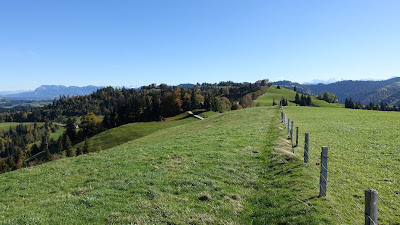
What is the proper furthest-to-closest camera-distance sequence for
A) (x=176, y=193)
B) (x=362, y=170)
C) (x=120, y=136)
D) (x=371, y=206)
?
1. (x=120, y=136)
2. (x=362, y=170)
3. (x=176, y=193)
4. (x=371, y=206)

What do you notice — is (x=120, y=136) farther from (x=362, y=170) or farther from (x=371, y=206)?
(x=371, y=206)

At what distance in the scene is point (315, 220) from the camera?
761 cm

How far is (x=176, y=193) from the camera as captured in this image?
36.3ft

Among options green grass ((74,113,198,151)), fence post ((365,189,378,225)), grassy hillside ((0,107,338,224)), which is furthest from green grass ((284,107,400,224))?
green grass ((74,113,198,151))

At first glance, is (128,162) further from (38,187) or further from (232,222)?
(232,222)

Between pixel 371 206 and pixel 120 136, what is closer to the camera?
pixel 371 206

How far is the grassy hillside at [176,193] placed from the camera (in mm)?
8562

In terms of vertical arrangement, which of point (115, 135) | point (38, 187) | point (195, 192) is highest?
point (195, 192)

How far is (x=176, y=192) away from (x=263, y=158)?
8568 millimetres

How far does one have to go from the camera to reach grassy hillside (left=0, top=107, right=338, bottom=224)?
856 centimetres

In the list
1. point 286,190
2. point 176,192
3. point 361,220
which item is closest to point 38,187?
point 176,192

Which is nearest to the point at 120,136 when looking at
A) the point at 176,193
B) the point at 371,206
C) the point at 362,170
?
the point at 176,193

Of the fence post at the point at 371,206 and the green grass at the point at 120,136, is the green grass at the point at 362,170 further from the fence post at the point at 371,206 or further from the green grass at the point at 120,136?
the green grass at the point at 120,136

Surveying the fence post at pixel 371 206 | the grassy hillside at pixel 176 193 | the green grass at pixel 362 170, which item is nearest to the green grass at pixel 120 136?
the grassy hillside at pixel 176 193
